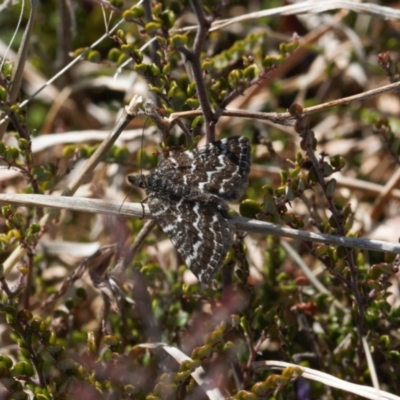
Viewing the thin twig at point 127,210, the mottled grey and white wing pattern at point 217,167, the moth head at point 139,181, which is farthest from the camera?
the moth head at point 139,181

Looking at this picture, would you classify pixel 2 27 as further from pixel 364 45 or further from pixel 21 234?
pixel 21 234

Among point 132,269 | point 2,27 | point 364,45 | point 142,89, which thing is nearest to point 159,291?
point 132,269

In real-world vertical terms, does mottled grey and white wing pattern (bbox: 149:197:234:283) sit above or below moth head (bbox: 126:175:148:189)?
below

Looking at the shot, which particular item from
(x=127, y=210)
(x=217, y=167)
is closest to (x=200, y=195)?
(x=217, y=167)

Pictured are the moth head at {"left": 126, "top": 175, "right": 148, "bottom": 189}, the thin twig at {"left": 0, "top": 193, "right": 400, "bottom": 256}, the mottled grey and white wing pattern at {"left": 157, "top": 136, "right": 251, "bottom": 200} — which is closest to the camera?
the thin twig at {"left": 0, "top": 193, "right": 400, "bottom": 256}

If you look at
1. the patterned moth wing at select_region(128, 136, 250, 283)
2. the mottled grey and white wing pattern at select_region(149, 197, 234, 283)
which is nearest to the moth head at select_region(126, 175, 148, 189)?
the patterned moth wing at select_region(128, 136, 250, 283)

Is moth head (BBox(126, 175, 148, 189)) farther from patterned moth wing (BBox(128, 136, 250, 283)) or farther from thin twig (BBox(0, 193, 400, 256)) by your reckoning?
thin twig (BBox(0, 193, 400, 256))

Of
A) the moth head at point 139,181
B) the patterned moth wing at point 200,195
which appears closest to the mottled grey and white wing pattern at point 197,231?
the patterned moth wing at point 200,195

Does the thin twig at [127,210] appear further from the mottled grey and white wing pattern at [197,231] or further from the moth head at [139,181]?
the moth head at [139,181]

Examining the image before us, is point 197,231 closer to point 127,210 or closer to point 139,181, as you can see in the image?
point 127,210
